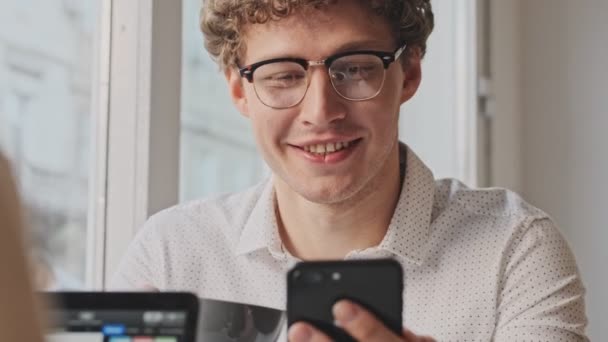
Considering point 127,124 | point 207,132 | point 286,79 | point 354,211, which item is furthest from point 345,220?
point 207,132

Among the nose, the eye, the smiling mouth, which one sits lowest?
the smiling mouth

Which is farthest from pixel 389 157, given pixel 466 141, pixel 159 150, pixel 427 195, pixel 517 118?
pixel 517 118

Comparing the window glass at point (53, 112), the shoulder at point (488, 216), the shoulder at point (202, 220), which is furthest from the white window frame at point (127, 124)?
the shoulder at point (488, 216)

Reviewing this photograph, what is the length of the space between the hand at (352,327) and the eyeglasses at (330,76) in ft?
1.87

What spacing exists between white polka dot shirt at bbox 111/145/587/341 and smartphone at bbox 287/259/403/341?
0.49 metres

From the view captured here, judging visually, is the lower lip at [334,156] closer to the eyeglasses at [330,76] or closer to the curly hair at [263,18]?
the eyeglasses at [330,76]

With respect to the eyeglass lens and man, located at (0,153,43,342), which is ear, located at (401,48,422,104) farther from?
man, located at (0,153,43,342)

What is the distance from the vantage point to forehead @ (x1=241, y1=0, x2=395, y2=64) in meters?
1.28

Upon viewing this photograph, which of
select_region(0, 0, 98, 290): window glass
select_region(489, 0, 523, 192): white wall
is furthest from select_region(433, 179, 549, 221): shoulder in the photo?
select_region(489, 0, 523, 192): white wall

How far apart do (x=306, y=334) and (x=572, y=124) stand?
225 centimetres

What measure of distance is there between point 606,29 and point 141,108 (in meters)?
1.68

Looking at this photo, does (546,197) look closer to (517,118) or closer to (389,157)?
(517,118)

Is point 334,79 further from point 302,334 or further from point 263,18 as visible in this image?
point 302,334

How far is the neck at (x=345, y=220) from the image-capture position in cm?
135
